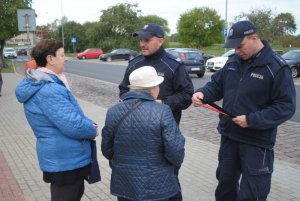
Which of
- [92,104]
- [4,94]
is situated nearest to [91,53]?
[4,94]

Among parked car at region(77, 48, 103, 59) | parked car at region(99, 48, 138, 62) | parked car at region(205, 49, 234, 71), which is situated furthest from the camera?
parked car at region(77, 48, 103, 59)

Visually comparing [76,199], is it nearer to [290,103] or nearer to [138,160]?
[138,160]

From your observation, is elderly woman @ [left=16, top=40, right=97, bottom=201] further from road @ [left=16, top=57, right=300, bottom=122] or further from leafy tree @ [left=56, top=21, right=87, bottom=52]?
leafy tree @ [left=56, top=21, right=87, bottom=52]

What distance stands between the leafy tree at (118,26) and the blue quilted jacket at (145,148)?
178 ft

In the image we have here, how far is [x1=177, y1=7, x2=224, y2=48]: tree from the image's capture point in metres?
65.1

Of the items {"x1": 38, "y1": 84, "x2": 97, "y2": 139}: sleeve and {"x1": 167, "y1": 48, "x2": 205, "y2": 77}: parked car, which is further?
{"x1": 167, "y1": 48, "x2": 205, "y2": 77}: parked car

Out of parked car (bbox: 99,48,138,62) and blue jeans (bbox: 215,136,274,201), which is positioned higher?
blue jeans (bbox: 215,136,274,201)

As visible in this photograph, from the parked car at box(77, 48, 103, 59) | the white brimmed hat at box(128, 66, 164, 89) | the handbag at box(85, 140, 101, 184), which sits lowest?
the parked car at box(77, 48, 103, 59)

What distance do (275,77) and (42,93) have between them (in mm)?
1886

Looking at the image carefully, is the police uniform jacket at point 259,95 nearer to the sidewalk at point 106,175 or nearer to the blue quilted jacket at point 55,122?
the blue quilted jacket at point 55,122

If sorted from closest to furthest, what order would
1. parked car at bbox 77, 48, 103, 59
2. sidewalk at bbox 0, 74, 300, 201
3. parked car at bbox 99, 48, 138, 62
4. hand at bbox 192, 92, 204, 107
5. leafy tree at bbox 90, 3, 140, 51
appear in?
1. hand at bbox 192, 92, 204, 107
2. sidewalk at bbox 0, 74, 300, 201
3. parked car at bbox 99, 48, 138, 62
4. parked car at bbox 77, 48, 103, 59
5. leafy tree at bbox 90, 3, 140, 51

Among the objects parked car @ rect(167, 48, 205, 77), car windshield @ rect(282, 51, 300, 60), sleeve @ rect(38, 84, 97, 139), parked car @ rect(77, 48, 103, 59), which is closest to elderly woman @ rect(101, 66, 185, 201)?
sleeve @ rect(38, 84, 97, 139)

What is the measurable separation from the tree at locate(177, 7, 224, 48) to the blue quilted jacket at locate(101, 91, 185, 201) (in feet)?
205

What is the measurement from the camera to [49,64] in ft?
10.5
